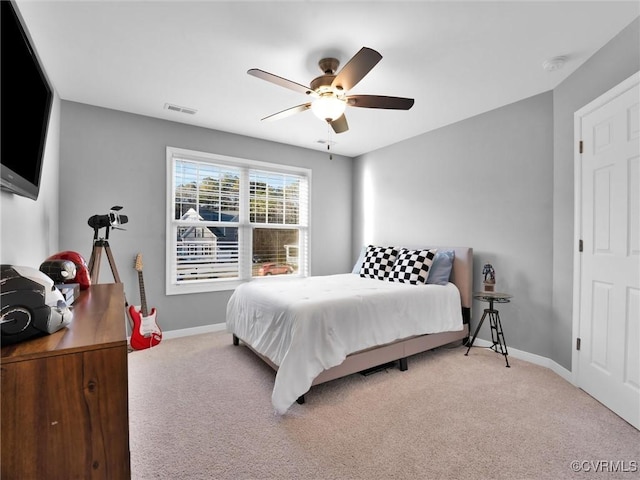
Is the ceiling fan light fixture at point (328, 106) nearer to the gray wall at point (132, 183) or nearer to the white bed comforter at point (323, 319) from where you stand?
the white bed comforter at point (323, 319)

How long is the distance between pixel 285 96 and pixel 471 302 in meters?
2.91

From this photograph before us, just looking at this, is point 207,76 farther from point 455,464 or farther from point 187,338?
point 455,464

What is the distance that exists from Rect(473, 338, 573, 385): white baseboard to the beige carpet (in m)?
0.09

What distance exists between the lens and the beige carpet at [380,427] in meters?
1.61

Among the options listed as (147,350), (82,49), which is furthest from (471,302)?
(82,49)

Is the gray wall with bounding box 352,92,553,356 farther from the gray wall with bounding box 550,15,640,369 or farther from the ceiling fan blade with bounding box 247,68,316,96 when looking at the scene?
the ceiling fan blade with bounding box 247,68,316,96

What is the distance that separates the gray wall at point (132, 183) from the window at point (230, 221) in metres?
0.11

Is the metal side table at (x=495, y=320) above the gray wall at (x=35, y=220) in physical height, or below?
below

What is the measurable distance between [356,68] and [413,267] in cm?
216

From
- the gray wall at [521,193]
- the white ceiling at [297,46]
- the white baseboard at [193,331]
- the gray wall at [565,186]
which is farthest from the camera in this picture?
the white baseboard at [193,331]

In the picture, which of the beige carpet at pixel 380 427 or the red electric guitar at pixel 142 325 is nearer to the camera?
the beige carpet at pixel 380 427

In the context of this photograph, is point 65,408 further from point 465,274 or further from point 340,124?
point 465,274

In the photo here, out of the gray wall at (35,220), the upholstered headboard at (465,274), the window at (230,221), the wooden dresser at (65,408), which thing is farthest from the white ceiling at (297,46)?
the wooden dresser at (65,408)

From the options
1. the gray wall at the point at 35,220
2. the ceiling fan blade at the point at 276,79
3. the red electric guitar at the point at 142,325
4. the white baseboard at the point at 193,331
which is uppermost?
the ceiling fan blade at the point at 276,79
